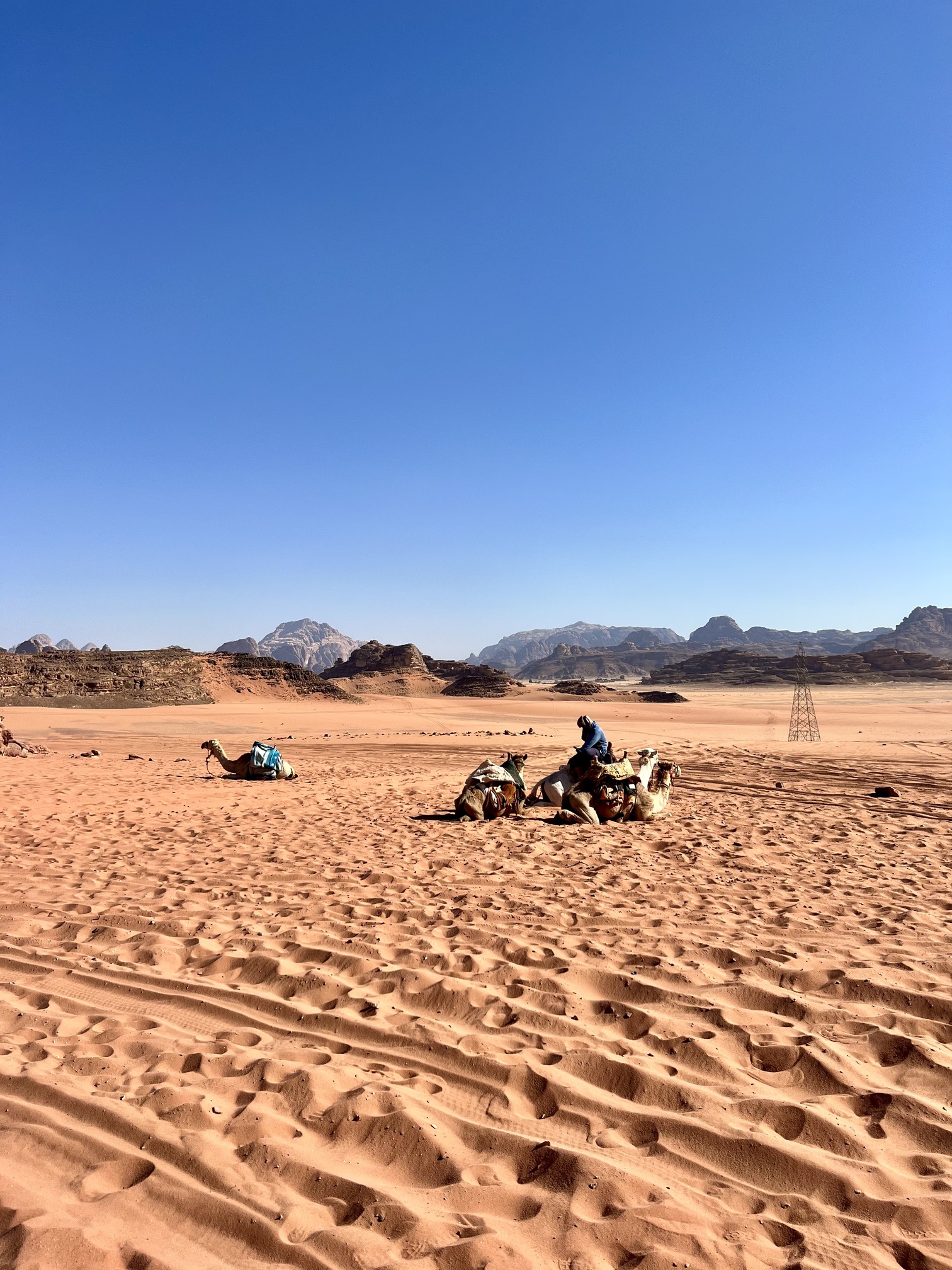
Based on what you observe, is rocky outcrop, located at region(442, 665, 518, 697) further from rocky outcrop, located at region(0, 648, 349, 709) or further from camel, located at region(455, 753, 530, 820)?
camel, located at region(455, 753, 530, 820)

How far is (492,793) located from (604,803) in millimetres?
1584

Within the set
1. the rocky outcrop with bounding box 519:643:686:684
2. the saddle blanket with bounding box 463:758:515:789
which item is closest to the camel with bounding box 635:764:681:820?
the saddle blanket with bounding box 463:758:515:789

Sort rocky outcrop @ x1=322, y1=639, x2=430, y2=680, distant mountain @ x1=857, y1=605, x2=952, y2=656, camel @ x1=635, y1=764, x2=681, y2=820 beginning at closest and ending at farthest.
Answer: camel @ x1=635, y1=764, x2=681, y2=820 < rocky outcrop @ x1=322, y1=639, x2=430, y2=680 < distant mountain @ x1=857, y1=605, x2=952, y2=656

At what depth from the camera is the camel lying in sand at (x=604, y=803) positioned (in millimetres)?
10062

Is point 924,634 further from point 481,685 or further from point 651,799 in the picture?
point 651,799

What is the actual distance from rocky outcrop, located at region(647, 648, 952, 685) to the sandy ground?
272ft

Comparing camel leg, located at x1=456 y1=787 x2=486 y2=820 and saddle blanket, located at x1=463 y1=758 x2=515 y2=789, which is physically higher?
saddle blanket, located at x1=463 y1=758 x2=515 y2=789

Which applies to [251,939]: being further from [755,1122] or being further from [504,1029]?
[755,1122]

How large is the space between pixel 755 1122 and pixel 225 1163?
213 centimetres

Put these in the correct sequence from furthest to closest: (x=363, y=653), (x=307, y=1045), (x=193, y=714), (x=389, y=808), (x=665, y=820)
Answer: (x=363, y=653) < (x=193, y=714) < (x=389, y=808) < (x=665, y=820) < (x=307, y=1045)

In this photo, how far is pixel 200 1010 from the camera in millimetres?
4121

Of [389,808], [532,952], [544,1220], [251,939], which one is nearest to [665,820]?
[389,808]

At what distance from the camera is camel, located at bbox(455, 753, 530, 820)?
33.6 ft

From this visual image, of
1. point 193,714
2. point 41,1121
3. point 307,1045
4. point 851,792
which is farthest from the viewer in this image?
point 193,714
